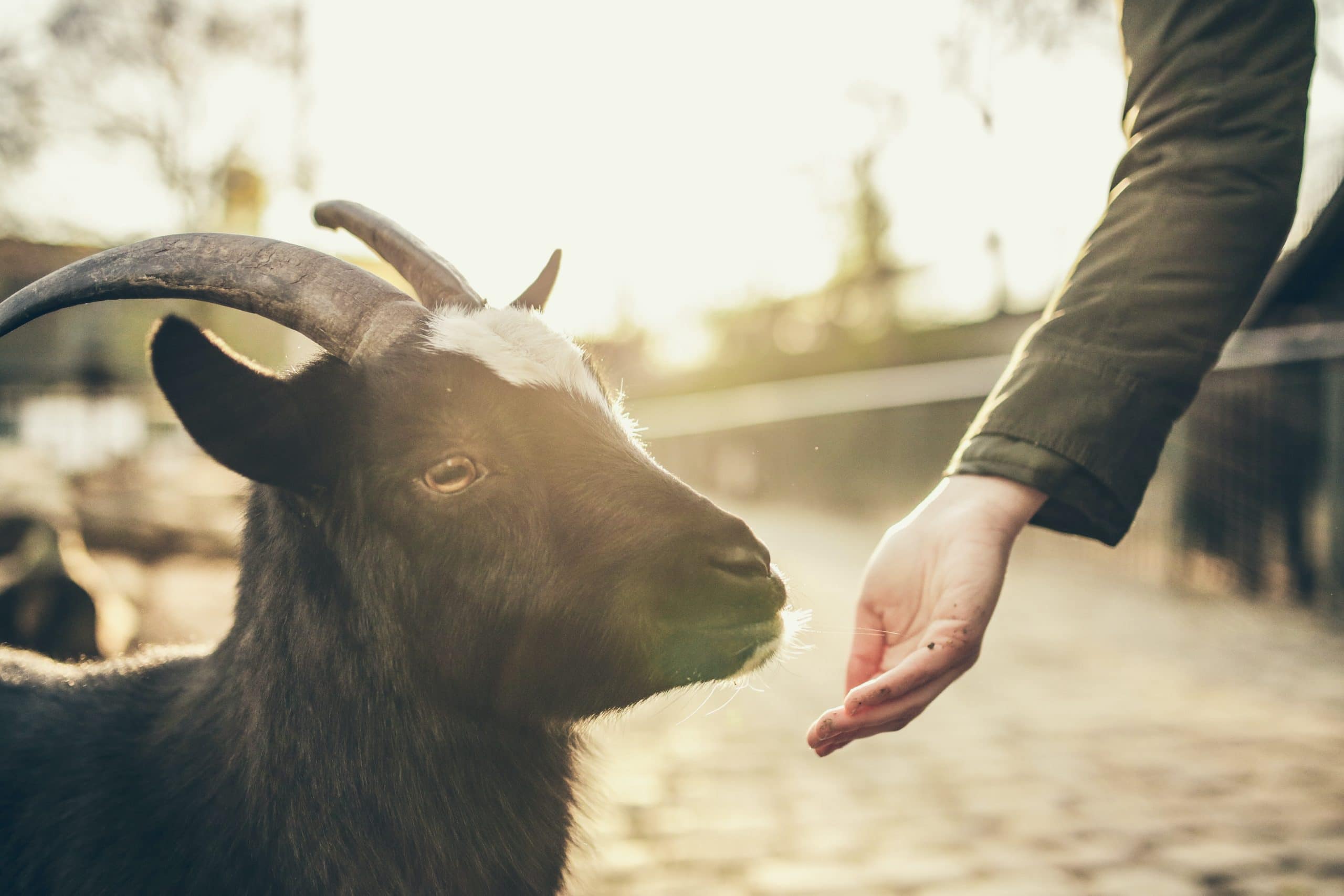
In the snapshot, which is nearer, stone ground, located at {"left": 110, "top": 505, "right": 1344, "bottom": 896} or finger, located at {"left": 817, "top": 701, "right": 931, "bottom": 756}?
finger, located at {"left": 817, "top": 701, "right": 931, "bottom": 756}

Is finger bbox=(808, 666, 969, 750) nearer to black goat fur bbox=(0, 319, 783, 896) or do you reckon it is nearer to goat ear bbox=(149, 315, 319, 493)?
black goat fur bbox=(0, 319, 783, 896)

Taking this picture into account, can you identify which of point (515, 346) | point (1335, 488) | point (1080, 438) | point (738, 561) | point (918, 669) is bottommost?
point (1335, 488)

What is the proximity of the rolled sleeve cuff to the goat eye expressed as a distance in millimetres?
1077

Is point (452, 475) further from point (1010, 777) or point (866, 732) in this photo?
point (1010, 777)

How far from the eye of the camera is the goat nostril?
76.7 inches

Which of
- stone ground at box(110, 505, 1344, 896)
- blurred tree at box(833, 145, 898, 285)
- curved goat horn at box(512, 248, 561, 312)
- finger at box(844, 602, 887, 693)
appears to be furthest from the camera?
blurred tree at box(833, 145, 898, 285)

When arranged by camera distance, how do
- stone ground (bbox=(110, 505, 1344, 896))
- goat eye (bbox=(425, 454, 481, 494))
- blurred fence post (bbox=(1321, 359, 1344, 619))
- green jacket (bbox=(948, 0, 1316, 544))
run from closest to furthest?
1. green jacket (bbox=(948, 0, 1316, 544))
2. goat eye (bbox=(425, 454, 481, 494))
3. stone ground (bbox=(110, 505, 1344, 896))
4. blurred fence post (bbox=(1321, 359, 1344, 619))

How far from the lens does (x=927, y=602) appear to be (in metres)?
1.79

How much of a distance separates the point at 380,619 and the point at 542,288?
1244mm

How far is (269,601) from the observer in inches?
87.3

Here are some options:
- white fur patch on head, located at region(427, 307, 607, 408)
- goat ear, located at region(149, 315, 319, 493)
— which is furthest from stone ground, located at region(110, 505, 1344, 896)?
goat ear, located at region(149, 315, 319, 493)

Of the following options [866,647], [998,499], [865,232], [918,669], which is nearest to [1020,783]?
[866,647]

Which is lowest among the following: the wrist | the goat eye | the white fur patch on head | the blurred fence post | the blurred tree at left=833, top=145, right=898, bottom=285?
the blurred fence post

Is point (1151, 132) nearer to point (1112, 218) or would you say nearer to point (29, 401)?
point (1112, 218)
